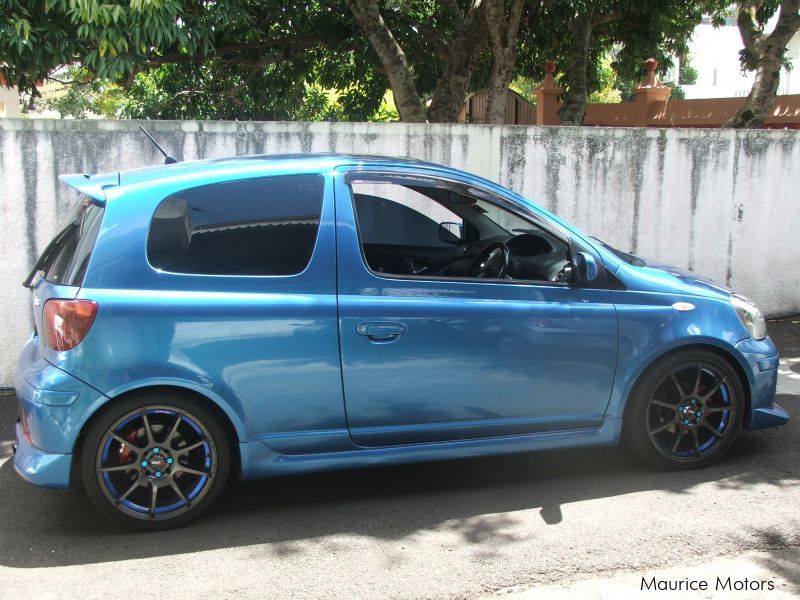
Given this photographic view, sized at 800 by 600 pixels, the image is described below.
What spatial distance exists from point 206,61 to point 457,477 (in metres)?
8.62

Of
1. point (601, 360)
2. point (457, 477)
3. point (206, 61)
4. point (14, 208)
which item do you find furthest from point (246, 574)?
point (206, 61)

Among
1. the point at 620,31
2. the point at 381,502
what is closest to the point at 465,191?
the point at 381,502

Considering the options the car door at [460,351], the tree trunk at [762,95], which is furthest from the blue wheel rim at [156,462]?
the tree trunk at [762,95]

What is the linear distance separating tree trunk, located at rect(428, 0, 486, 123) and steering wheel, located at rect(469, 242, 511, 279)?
5854 mm

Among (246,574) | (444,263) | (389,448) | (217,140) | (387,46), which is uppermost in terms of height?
(387,46)

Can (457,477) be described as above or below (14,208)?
below

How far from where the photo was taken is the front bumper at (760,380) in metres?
4.54

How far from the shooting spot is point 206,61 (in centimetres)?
1145

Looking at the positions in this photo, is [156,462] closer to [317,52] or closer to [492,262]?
[492,262]

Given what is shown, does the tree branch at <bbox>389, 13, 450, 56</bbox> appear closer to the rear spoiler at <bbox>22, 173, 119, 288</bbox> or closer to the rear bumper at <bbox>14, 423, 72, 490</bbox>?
the rear spoiler at <bbox>22, 173, 119, 288</bbox>

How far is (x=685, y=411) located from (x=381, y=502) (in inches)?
67.7

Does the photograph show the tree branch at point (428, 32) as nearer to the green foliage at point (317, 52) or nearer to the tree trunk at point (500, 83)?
the green foliage at point (317, 52)

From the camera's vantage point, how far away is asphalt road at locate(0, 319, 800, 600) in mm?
3496

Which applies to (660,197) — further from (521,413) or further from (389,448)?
(389,448)
